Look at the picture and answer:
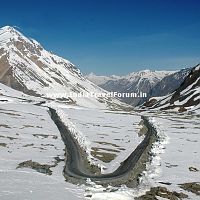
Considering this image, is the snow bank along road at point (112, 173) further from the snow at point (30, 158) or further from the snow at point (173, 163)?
the snow at point (173, 163)

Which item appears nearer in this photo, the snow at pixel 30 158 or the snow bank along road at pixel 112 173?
the snow at pixel 30 158

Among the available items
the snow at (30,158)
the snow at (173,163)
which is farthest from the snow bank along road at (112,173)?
the snow at (173,163)

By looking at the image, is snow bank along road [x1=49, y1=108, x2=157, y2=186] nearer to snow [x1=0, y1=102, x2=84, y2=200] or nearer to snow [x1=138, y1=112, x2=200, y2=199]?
snow [x1=0, y1=102, x2=84, y2=200]

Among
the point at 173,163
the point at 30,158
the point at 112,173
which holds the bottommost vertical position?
the point at 112,173

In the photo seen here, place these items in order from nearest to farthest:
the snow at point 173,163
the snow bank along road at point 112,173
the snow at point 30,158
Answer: the snow at point 30,158 → the snow at point 173,163 → the snow bank along road at point 112,173

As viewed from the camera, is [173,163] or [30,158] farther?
[173,163]

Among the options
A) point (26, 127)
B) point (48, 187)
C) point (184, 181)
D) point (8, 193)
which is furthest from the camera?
point (26, 127)

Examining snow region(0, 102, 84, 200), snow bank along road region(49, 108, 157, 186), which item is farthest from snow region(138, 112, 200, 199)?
snow region(0, 102, 84, 200)

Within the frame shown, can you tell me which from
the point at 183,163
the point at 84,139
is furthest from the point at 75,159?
the point at 84,139

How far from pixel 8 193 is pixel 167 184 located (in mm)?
21653

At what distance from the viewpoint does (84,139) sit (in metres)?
91.9

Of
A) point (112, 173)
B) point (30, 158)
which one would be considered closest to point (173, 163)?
point (112, 173)

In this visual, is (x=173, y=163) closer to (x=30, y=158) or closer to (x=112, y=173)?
(x=112, y=173)

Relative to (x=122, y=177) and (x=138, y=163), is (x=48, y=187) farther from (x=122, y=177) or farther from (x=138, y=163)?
(x=138, y=163)
